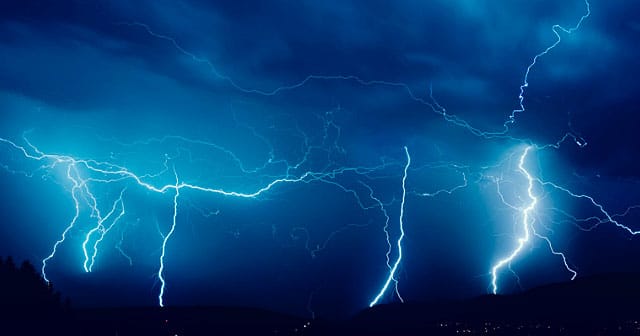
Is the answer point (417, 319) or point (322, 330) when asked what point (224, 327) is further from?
point (417, 319)

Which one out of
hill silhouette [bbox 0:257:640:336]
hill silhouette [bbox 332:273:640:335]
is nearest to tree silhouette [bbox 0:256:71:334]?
hill silhouette [bbox 0:257:640:336]

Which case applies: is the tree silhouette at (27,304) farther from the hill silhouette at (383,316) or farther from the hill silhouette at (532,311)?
the hill silhouette at (532,311)

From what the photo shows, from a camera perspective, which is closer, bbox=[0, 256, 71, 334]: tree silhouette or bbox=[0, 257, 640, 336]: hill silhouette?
bbox=[0, 256, 71, 334]: tree silhouette

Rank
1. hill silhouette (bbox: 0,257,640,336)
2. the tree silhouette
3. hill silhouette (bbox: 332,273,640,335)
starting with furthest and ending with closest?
hill silhouette (bbox: 332,273,640,335), hill silhouette (bbox: 0,257,640,336), the tree silhouette

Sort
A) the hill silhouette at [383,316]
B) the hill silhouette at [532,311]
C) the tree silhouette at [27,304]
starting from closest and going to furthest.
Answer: the tree silhouette at [27,304] < the hill silhouette at [383,316] < the hill silhouette at [532,311]

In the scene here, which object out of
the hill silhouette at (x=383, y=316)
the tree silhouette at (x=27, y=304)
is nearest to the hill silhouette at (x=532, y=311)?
the hill silhouette at (x=383, y=316)

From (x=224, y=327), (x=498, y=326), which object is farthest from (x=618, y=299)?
(x=224, y=327)

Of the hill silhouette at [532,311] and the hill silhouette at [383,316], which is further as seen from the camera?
the hill silhouette at [532,311]

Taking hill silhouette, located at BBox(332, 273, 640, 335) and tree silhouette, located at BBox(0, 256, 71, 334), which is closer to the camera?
tree silhouette, located at BBox(0, 256, 71, 334)

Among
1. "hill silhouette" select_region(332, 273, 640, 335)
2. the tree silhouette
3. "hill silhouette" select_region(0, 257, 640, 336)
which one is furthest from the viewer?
"hill silhouette" select_region(332, 273, 640, 335)

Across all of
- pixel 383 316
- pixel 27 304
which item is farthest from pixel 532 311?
pixel 27 304

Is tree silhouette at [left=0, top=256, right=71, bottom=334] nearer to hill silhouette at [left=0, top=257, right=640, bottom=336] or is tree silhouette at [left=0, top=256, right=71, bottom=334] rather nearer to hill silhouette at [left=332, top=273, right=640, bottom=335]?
hill silhouette at [left=0, top=257, right=640, bottom=336]

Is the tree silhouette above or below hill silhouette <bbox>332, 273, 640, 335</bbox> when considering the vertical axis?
below
